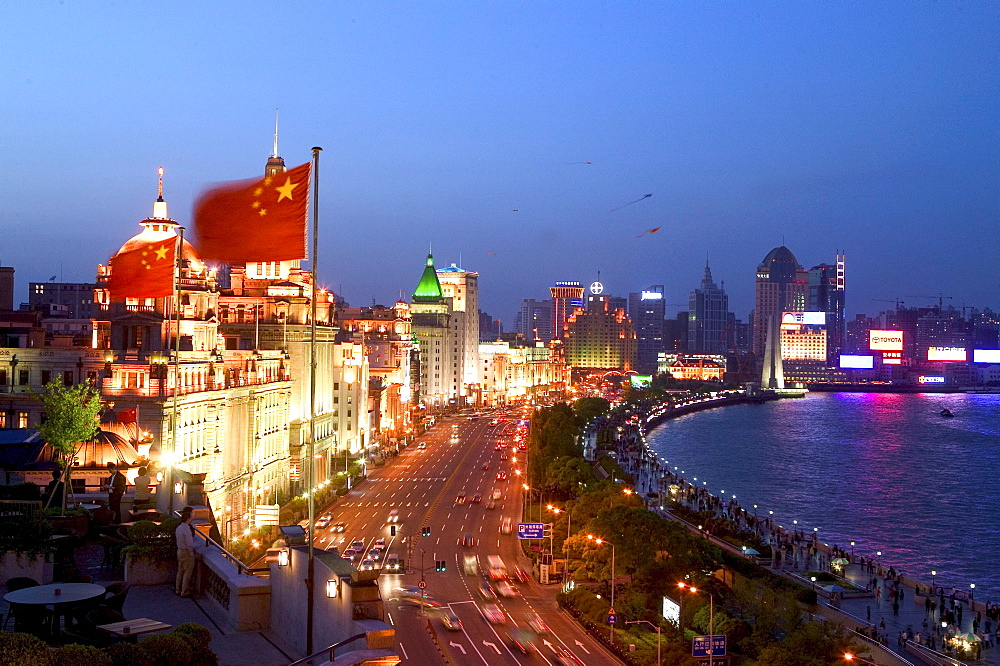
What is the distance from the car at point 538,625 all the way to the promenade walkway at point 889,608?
35.6 feet

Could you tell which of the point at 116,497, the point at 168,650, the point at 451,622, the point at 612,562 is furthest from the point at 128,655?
the point at 612,562

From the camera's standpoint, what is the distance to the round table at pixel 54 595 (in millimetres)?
11891

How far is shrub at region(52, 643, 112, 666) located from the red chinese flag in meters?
26.2

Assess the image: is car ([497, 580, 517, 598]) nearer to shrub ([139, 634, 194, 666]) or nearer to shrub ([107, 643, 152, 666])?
shrub ([139, 634, 194, 666])

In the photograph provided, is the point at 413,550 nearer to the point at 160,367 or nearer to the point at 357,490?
the point at 160,367

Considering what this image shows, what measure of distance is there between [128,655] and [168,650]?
1.26 feet

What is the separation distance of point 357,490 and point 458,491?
6485 millimetres

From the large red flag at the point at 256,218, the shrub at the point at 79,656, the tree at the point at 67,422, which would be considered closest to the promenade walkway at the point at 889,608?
the large red flag at the point at 256,218

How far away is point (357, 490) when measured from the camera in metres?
65.1

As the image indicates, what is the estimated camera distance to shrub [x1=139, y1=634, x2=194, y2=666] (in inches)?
408

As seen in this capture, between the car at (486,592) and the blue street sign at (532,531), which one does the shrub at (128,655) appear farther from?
the blue street sign at (532,531)

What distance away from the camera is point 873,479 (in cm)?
9106

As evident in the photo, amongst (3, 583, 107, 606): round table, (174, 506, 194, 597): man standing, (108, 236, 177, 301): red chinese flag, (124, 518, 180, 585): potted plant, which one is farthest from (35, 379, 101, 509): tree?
(3, 583, 107, 606): round table

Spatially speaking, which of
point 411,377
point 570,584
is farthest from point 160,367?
point 411,377
